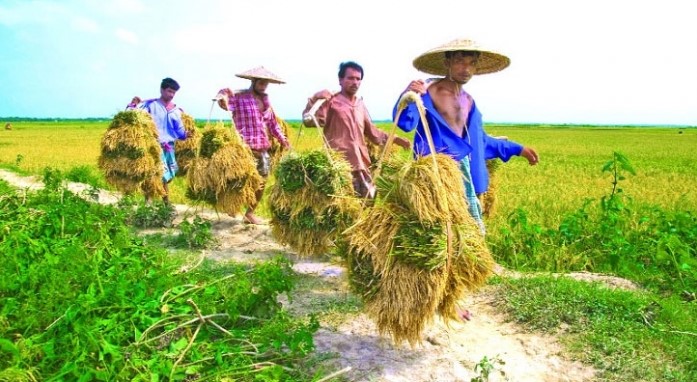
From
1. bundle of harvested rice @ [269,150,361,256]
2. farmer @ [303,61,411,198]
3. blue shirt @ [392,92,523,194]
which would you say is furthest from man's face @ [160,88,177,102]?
blue shirt @ [392,92,523,194]

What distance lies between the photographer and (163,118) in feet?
25.1

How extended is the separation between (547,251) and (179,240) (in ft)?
13.3

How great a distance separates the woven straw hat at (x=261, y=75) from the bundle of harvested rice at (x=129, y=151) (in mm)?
1536

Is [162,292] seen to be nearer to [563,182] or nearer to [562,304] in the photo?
[562,304]

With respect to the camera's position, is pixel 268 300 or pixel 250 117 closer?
pixel 268 300

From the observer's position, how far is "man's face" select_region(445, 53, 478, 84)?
3865 millimetres

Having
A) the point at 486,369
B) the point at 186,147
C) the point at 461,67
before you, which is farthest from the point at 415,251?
the point at 186,147

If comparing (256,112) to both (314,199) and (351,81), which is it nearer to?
(351,81)

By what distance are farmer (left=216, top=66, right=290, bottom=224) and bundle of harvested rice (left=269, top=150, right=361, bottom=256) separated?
2.10 metres

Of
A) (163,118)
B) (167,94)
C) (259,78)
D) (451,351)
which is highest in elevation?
(259,78)

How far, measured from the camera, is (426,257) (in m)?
2.88

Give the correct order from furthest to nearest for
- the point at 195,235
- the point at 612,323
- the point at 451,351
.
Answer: the point at 195,235 < the point at 612,323 < the point at 451,351

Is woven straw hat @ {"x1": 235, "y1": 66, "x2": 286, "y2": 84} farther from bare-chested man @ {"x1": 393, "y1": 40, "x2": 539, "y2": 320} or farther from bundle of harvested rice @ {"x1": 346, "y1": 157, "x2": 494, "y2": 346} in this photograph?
bundle of harvested rice @ {"x1": 346, "y1": 157, "x2": 494, "y2": 346}

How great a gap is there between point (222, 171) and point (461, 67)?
3.30 meters
